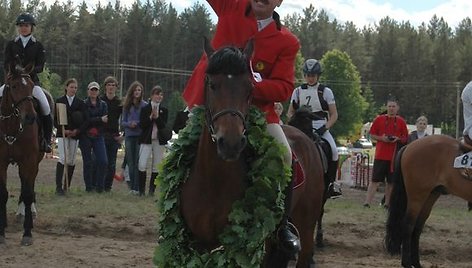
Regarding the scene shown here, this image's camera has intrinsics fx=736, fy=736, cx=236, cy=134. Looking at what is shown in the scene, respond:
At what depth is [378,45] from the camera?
106 meters

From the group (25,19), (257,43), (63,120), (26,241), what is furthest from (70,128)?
(257,43)

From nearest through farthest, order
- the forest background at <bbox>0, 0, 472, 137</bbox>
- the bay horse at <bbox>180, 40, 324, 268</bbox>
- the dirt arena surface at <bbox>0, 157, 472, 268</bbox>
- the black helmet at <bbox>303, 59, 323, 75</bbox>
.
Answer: the bay horse at <bbox>180, 40, 324, 268</bbox>
the dirt arena surface at <bbox>0, 157, 472, 268</bbox>
the black helmet at <bbox>303, 59, 323, 75</bbox>
the forest background at <bbox>0, 0, 472, 137</bbox>

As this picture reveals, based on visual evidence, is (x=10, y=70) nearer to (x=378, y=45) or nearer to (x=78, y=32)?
(x=78, y=32)

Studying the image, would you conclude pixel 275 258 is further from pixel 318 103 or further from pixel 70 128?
pixel 70 128

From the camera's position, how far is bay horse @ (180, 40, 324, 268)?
4594mm

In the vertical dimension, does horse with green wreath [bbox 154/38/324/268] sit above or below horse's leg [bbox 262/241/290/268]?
above

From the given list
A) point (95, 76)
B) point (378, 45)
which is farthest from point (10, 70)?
point (378, 45)

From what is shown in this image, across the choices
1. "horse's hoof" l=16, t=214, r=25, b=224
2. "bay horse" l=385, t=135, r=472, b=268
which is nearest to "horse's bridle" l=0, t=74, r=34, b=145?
"horse's hoof" l=16, t=214, r=25, b=224

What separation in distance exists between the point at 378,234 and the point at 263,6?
24.6ft

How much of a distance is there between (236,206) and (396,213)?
21.1 feet

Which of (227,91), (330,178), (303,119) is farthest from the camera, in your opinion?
(330,178)

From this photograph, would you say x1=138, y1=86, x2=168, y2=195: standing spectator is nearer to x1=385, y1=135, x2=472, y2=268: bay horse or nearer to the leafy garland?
x1=385, y1=135, x2=472, y2=268: bay horse

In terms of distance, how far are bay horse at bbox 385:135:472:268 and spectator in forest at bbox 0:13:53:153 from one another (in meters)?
5.26

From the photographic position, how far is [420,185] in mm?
11008
